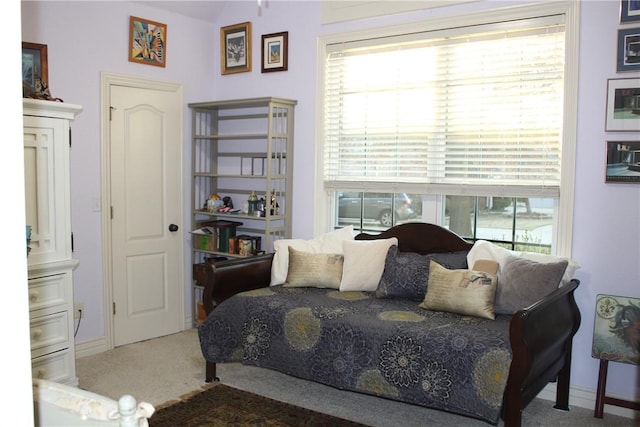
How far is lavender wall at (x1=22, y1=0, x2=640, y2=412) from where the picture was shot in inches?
130

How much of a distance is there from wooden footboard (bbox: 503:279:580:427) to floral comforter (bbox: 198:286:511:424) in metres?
0.06

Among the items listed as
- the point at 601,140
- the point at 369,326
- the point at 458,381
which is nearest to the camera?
the point at 458,381

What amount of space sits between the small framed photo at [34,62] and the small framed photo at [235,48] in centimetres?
152

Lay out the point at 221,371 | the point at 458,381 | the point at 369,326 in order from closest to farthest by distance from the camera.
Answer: the point at 458,381, the point at 369,326, the point at 221,371

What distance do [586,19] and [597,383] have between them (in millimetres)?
2104

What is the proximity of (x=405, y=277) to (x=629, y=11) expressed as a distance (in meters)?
1.96

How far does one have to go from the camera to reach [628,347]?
3141mm

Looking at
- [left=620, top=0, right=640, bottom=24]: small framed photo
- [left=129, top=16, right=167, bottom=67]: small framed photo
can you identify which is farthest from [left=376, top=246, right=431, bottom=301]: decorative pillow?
[left=129, top=16, right=167, bottom=67]: small framed photo

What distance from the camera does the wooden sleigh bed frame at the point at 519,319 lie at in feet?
8.54

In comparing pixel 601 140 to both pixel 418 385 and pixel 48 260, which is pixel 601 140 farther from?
pixel 48 260

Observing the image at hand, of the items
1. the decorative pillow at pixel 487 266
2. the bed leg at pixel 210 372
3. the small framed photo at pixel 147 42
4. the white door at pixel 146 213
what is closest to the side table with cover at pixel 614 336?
the decorative pillow at pixel 487 266

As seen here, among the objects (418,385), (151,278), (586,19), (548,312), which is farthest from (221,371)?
(586,19)

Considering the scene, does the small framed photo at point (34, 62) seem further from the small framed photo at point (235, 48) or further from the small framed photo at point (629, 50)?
the small framed photo at point (629, 50)

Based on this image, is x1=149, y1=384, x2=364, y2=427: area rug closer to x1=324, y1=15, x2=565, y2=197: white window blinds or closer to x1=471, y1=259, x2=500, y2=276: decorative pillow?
x1=471, y1=259, x2=500, y2=276: decorative pillow
